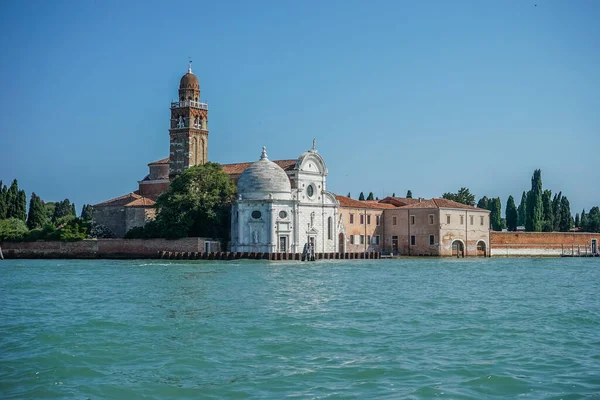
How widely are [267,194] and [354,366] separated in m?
33.1

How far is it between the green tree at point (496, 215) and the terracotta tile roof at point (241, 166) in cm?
2559

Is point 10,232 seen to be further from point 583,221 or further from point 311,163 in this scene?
point 583,221

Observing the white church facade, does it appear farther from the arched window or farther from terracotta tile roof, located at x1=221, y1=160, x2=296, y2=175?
the arched window

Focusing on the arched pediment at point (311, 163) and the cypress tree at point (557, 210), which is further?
the cypress tree at point (557, 210)

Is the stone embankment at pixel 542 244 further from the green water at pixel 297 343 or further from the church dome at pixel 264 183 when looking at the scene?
the green water at pixel 297 343

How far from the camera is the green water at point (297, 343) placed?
363 inches

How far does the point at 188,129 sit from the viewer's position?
167 feet

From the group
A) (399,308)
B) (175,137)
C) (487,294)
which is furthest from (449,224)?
(399,308)

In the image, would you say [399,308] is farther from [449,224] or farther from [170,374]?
[449,224]

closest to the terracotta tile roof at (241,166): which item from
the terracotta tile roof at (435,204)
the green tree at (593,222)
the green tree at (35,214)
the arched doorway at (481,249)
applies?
the terracotta tile roof at (435,204)

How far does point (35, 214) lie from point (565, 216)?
Result: 41766 mm

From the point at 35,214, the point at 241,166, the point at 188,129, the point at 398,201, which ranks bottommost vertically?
the point at 35,214

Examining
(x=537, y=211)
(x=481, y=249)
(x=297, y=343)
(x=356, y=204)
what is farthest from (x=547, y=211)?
(x=297, y=343)

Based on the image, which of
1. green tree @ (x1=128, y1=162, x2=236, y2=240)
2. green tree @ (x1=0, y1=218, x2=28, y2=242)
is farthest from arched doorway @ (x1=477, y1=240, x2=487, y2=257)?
green tree @ (x1=0, y1=218, x2=28, y2=242)
